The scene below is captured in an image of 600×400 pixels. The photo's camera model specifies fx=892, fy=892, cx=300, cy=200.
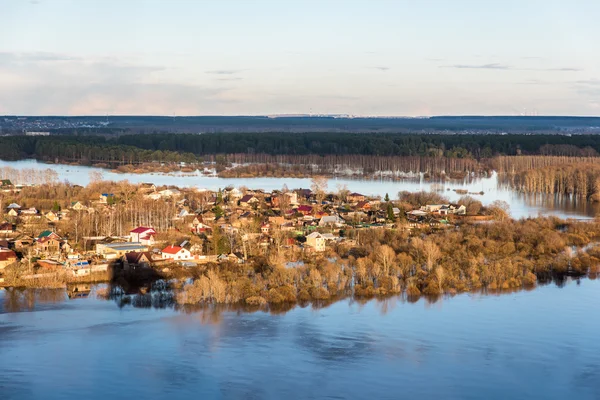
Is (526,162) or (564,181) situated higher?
(526,162)

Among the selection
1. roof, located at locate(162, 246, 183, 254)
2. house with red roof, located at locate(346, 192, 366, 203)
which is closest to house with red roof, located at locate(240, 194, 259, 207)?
house with red roof, located at locate(346, 192, 366, 203)

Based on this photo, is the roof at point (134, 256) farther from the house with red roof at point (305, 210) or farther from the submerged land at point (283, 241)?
the house with red roof at point (305, 210)

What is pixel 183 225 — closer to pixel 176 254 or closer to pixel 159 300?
pixel 176 254

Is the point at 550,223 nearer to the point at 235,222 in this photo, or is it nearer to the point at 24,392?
the point at 235,222

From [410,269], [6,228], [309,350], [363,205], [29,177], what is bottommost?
[309,350]

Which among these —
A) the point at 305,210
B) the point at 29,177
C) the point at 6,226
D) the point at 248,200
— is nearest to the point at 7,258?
the point at 6,226

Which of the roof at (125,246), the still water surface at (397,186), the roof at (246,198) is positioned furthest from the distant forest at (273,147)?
the roof at (125,246)
